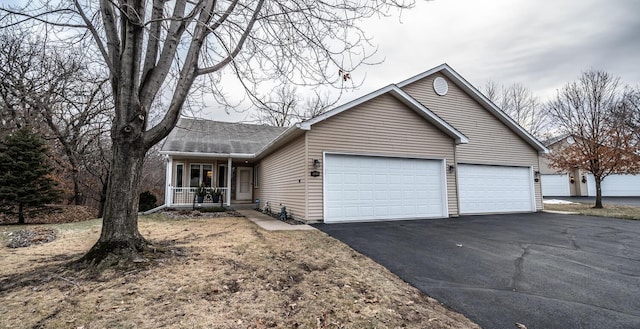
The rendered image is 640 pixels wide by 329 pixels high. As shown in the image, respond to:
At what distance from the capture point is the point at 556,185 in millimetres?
23141

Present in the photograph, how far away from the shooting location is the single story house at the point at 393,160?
870 centimetres

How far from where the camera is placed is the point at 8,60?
→ 9633mm

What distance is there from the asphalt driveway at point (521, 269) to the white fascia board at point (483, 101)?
18.5 feet

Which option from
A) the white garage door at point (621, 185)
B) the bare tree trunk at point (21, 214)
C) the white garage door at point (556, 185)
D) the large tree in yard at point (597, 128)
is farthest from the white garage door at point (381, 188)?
the white garage door at point (621, 185)

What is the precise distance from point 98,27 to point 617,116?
2322 centimetres

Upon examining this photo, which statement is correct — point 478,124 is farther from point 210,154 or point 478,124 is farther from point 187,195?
point 187,195

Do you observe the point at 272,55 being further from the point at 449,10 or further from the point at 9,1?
the point at 9,1

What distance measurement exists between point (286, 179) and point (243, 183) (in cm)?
677

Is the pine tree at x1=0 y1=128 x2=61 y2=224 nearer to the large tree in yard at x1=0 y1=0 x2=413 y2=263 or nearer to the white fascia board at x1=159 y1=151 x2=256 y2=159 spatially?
the white fascia board at x1=159 y1=151 x2=256 y2=159

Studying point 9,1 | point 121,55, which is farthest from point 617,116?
point 9,1

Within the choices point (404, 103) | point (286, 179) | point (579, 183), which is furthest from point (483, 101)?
→ point (579, 183)

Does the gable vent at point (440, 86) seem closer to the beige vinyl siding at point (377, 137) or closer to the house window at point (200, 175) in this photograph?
the beige vinyl siding at point (377, 137)

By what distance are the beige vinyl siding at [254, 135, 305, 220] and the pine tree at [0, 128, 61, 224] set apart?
27.2 ft

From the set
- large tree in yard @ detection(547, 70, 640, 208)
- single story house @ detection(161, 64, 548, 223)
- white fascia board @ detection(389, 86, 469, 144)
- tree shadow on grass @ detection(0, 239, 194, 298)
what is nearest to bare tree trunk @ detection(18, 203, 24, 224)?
single story house @ detection(161, 64, 548, 223)
